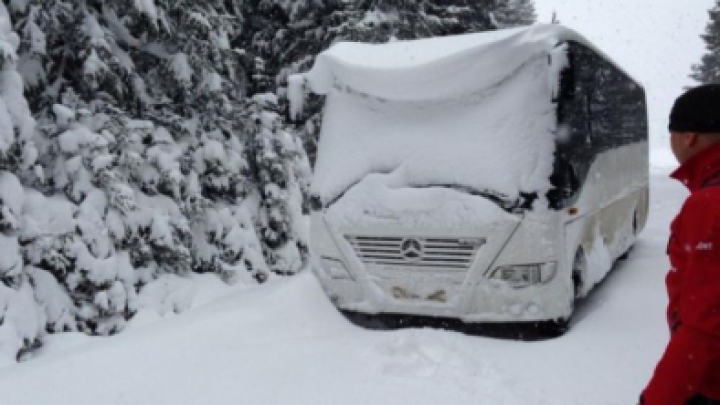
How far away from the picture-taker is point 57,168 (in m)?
7.88

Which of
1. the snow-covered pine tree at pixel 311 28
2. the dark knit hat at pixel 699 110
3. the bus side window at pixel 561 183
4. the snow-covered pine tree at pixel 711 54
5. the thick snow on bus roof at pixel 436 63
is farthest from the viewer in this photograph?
the snow-covered pine tree at pixel 711 54

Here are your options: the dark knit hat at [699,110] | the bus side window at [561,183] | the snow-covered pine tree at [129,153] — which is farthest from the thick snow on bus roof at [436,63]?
the dark knit hat at [699,110]

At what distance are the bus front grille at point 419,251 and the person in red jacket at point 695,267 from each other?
11.2 feet

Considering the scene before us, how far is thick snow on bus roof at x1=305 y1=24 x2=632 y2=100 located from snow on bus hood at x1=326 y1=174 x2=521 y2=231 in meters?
1.01

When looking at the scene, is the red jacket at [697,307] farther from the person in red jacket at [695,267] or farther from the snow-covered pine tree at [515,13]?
the snow-covered pine tree at [515,13]

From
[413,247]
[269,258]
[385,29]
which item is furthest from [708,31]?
[413,247]

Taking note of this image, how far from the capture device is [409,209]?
548 centimetres

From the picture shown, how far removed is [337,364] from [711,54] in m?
52.4

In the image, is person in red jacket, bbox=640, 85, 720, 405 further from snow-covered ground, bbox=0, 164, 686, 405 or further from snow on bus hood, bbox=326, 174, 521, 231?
snow on bus hood, bbox=326, 174, 521, 231

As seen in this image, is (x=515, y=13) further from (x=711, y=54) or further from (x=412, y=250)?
(x=412, y=250)

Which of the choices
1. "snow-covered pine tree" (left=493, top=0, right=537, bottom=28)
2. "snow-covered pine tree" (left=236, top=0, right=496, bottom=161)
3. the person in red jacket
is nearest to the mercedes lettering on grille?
the person in red jacket

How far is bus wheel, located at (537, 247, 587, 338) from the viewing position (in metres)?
5.43

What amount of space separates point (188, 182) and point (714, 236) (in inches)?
Result: 345

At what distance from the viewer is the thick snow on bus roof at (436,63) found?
220 inches
